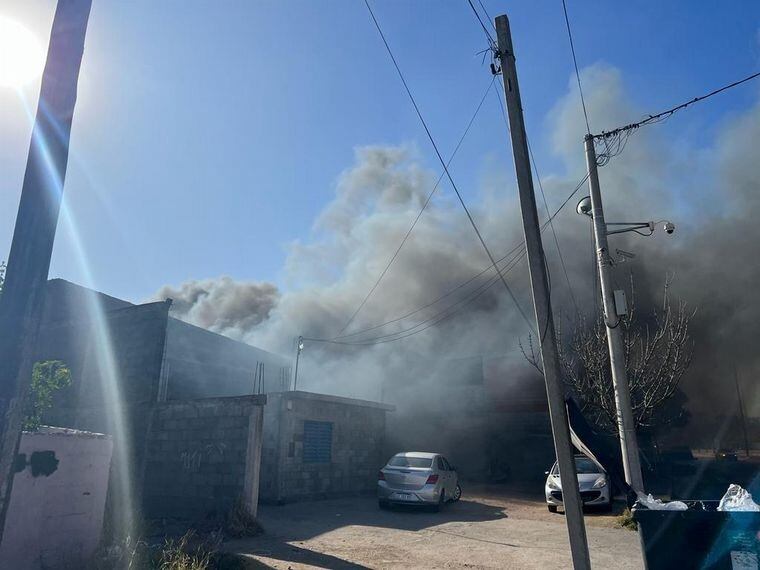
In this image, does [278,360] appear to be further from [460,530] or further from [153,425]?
[460,530]

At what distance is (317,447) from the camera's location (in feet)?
47.8

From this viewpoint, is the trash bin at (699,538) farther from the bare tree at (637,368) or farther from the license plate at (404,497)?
the license plate at (404,497)

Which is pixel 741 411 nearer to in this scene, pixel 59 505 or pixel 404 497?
pixel 404 497

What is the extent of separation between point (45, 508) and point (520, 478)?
19573 millimetres

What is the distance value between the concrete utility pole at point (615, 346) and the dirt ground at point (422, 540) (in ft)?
3.81

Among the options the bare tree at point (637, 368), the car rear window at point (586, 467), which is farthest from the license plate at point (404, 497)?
the bare tree at point (637, 368)

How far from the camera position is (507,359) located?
26.9 metres

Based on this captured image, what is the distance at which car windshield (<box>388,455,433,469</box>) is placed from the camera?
12148mm

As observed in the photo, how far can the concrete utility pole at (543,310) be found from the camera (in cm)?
450

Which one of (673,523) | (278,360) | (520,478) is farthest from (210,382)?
(673,523)

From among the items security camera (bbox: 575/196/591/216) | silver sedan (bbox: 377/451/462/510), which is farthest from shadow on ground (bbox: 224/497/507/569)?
security camera (bbox: 575/196/591/216)

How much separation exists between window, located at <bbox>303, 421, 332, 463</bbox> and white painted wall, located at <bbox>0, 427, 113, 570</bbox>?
311 inches

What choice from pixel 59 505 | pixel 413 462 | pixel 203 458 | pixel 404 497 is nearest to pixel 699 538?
pixel 59 505

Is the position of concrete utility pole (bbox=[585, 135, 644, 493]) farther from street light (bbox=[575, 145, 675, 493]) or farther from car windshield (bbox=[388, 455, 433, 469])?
car windshield (bbox=[388, 455, 433, 469])
